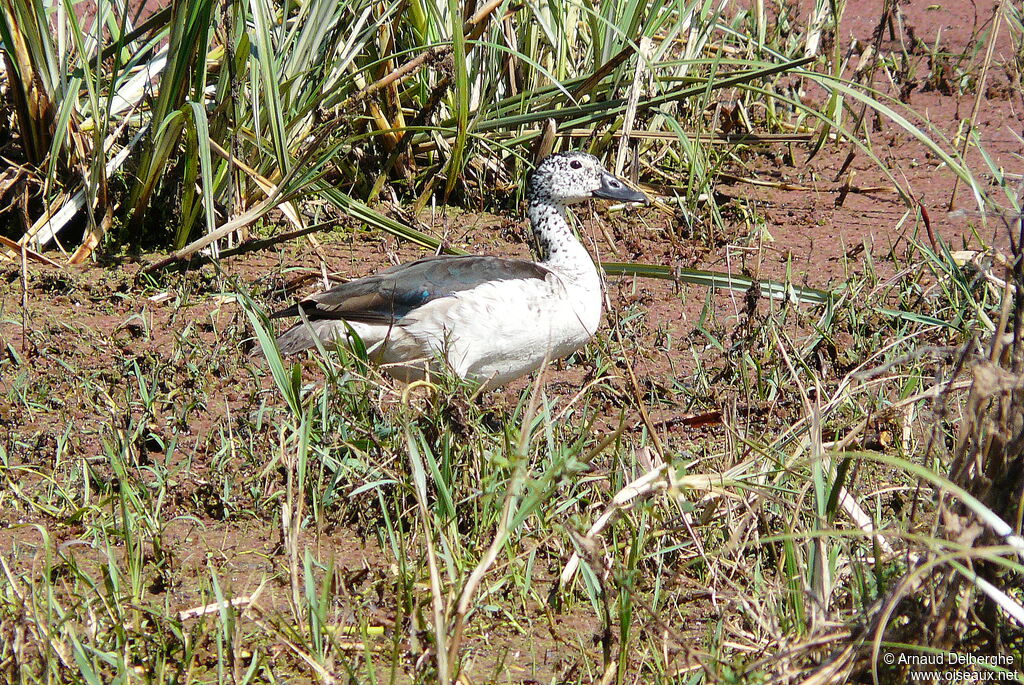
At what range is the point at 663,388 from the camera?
466 centimetres

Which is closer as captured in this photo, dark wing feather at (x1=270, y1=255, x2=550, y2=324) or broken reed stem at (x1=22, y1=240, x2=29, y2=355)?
dark wing feather at (x1=270, y1=255, x2=550, y2=324)

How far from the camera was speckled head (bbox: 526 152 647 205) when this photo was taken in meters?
5.31

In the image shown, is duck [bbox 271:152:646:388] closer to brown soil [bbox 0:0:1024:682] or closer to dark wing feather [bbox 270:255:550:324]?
dark wing feather [bbox 270:255:550:324]

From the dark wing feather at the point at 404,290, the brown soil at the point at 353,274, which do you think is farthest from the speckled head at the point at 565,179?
the dark wing feather at the point at 404,290

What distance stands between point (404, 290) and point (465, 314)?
27 cm

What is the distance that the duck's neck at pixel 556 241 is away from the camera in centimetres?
502

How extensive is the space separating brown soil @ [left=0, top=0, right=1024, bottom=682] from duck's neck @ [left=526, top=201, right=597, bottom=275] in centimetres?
17

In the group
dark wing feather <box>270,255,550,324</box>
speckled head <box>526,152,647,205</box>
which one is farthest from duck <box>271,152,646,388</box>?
speckled head <box>526,152,647,205</box>

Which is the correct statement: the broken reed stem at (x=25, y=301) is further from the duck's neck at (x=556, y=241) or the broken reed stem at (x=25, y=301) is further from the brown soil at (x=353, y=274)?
the duck's neck at (x=556, y=241)

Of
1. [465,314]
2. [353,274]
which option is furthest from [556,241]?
[353,274]

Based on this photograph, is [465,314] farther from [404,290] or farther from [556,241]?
[556,241]

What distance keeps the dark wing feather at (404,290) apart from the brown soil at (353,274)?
0.39 meters

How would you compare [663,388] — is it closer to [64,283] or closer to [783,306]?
[783,306]

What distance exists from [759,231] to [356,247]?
79.6 inches
